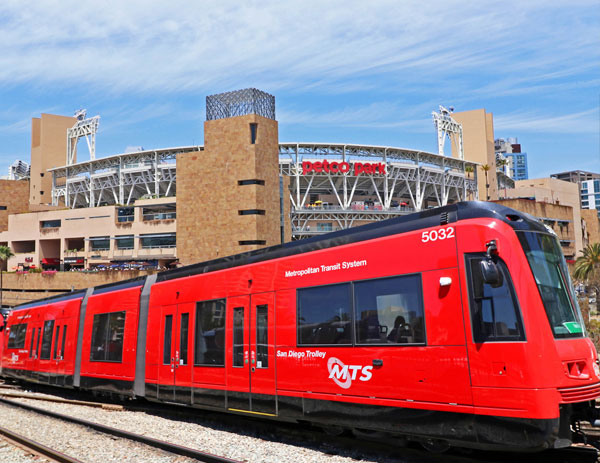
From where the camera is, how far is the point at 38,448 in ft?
35.4

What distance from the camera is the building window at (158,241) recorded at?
292 ft

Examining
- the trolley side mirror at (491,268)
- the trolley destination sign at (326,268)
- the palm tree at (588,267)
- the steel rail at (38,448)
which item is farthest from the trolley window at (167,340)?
the palm tree at (588,267)

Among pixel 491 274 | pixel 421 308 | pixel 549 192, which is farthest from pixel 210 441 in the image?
pixel 549 192

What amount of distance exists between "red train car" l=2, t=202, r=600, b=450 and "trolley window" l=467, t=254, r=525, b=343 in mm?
15

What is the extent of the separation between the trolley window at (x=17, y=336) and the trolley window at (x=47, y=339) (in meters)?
2.51

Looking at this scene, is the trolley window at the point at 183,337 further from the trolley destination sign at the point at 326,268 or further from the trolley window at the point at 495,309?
the trolley window at the point at 495,309

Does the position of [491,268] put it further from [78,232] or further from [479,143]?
[479,143]

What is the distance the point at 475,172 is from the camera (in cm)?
12112

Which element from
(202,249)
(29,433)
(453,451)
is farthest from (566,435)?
(202,249)

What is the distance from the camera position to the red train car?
7465 millimetres

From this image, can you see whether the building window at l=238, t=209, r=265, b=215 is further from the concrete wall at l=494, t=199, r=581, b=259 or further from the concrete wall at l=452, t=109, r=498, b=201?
the concrete wall at l=452, t=109, r=498, b=201

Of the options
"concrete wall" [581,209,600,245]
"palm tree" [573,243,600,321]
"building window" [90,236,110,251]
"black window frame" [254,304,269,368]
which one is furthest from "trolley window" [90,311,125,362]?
"concrete wall" [581,209,600,245]

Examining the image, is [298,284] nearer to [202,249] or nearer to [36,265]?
[202,249]

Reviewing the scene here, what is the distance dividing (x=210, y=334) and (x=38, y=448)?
3915 mm
